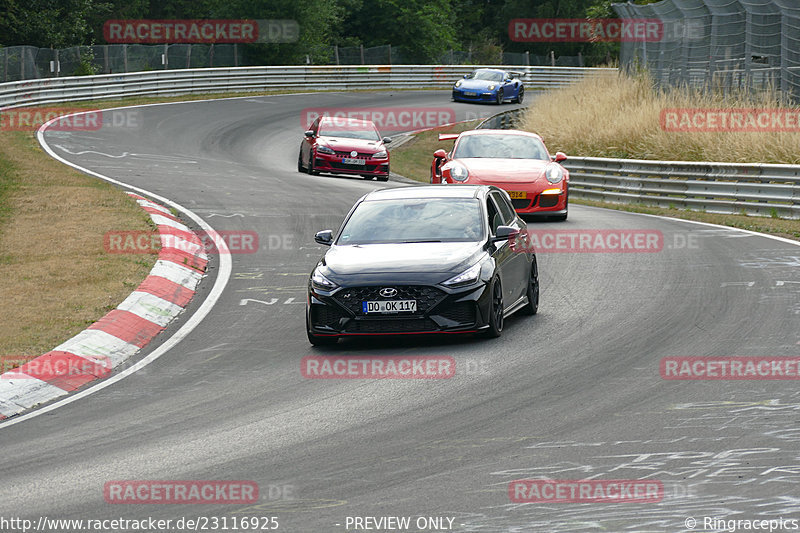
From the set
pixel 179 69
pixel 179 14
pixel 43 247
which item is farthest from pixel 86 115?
pixel 179 14

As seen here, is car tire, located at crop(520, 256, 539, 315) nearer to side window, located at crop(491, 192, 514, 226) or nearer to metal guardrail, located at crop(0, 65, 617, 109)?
side window, located at crop(491, 192, 514, 226)

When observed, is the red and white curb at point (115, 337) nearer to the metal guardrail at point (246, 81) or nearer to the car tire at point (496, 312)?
the car tire at point (496, 312)

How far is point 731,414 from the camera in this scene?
7.88 m

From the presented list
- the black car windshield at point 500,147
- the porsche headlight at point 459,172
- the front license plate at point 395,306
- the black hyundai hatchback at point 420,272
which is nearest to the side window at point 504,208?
the black hyundai hatchback at point 420,272

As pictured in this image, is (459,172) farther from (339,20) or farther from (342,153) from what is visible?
(339,20)

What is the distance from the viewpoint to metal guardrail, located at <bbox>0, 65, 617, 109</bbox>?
40219 millimetres

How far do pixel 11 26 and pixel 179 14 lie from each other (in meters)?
22.9

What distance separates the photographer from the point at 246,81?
50.4 meters

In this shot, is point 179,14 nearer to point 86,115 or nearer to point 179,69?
point 179,69

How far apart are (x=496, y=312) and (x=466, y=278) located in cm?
52

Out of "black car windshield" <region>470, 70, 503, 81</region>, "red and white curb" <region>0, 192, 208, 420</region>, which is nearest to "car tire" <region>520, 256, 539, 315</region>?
"red and white curb" <region>0, 192, 208, 420</region>

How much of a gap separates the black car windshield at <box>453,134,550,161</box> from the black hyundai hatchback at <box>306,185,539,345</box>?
8461mm

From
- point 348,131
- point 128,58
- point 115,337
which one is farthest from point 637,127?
point 128,58

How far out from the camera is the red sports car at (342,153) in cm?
2905
